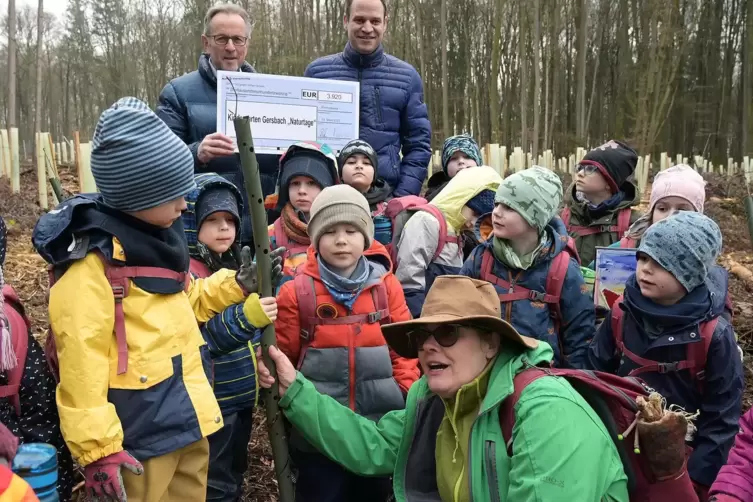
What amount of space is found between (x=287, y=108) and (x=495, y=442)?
2859mm

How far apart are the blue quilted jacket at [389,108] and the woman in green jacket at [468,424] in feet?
7.62

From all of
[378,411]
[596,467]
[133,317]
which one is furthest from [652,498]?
[133,317]

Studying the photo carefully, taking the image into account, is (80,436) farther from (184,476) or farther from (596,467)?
(596,467)

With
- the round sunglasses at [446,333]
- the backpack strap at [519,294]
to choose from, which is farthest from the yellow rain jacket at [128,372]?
the backpack strap at [519,294]

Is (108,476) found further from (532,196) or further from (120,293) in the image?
(532,196)

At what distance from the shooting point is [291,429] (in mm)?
2941

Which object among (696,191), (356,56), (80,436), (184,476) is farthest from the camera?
(356,56)

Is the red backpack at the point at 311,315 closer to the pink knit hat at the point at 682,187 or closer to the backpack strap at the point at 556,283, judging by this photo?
the backpack strap at the point at 556,283

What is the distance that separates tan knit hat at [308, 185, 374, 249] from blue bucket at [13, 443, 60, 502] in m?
1.39

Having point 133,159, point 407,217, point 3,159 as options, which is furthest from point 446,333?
point 3,159

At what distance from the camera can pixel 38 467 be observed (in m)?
1.98

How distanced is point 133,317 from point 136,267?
0.17 meters

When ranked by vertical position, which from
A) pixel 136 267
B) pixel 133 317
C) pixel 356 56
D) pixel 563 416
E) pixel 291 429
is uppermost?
pixel 356 56

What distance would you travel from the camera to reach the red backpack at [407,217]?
3.80 metres
